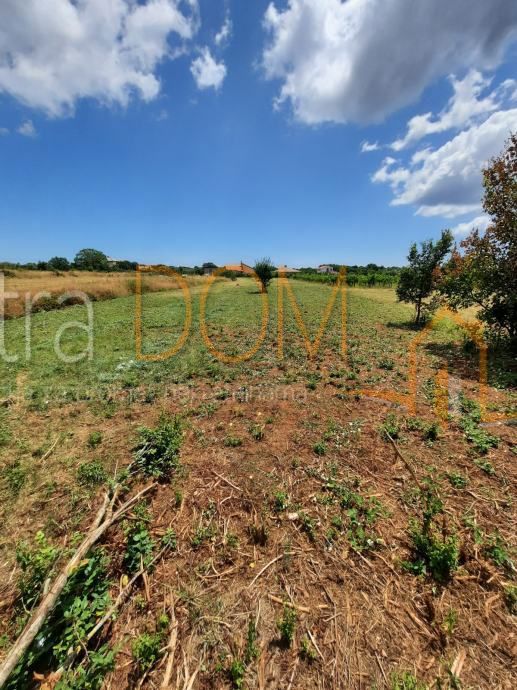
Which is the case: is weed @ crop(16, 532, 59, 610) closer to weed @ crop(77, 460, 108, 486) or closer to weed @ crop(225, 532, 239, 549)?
weed @ crop(77, 460, 108, 486)

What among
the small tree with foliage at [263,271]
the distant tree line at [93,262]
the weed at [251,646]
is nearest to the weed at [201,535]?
the weed at [251,646]

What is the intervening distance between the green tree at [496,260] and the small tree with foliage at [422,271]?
3.61 meters

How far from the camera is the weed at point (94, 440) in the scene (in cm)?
418

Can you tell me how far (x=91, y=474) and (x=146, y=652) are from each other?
212 cm

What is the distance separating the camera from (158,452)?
3.79m

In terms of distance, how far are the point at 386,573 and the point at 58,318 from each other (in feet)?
57.1

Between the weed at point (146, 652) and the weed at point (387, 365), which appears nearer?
the weed at point (146, 652)

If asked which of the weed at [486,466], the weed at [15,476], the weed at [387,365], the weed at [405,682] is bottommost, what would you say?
the weed at [15,476]

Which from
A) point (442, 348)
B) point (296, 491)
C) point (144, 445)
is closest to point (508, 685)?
point (296, 491)

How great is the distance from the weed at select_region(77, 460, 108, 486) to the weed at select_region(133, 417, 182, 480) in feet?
1.28

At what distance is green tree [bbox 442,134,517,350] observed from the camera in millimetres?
8141

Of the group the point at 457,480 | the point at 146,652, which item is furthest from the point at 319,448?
the point at 146,652

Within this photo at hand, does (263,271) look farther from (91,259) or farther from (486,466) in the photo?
(91,259)

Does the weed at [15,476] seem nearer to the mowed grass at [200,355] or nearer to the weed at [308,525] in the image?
the mowed grass at [200,355]
